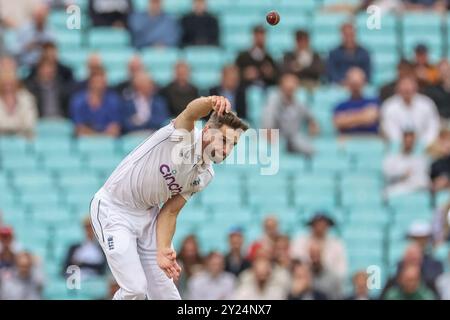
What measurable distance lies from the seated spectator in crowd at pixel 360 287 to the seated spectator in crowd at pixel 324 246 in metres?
0.18

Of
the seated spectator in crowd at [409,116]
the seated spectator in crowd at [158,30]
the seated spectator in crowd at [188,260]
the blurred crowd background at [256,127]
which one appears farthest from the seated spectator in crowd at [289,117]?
the seated spectator in crowd at [188,260]

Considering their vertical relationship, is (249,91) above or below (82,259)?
above

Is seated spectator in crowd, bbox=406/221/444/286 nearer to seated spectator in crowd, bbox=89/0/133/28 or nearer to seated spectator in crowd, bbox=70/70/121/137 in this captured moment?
seated spectator in crowd, bbox=70/70/121/137

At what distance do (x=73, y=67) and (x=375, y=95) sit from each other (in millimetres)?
3732

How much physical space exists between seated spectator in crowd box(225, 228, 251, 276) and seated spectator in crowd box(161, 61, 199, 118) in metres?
1.80

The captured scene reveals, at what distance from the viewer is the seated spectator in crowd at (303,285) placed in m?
17.9

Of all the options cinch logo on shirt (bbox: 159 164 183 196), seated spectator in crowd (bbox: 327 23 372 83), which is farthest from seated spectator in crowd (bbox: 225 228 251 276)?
cinch logo on shirt (bbox: 159 164 183 196)

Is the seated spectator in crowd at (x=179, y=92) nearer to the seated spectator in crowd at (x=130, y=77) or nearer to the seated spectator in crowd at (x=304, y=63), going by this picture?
the seated spectator in crowd at (x=130, y=77)

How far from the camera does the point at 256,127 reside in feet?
64.6
